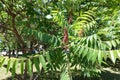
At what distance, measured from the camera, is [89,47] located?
3.23 metres

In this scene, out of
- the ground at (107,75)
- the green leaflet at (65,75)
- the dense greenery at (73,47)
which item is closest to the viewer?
the dense greenery at (73,47)

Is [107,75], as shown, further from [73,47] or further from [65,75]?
[73,47]

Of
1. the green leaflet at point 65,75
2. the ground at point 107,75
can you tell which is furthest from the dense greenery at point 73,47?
the ground at point 107,75

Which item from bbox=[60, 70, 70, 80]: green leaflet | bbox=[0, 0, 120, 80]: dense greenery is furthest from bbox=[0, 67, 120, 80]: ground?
bbox=[60, 70, 70, 80]: green leaflet

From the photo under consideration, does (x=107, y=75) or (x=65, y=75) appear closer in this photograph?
(x=65, y=75)

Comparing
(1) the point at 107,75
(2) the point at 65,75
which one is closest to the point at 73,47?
(2) the point at 65,75

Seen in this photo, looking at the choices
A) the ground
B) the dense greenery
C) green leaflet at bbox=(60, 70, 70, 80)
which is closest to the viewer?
the dense greenery

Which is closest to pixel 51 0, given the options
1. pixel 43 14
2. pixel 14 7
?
pixel 43 14

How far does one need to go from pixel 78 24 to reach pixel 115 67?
1259cm

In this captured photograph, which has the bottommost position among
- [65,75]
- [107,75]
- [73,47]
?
[107,75]

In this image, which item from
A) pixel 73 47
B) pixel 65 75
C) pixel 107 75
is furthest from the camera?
pixel 107 75

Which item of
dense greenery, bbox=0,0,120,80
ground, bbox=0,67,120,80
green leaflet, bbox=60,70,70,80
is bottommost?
ground, bbox=0,67,120,80

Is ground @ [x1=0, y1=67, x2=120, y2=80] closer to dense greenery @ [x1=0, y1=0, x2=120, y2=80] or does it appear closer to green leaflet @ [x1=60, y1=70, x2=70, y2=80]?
dense greenery @ [x1=0, y1=0, x2=120, y2=80]

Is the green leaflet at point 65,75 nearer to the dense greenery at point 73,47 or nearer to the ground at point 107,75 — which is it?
the dense greenery at point 73,47
